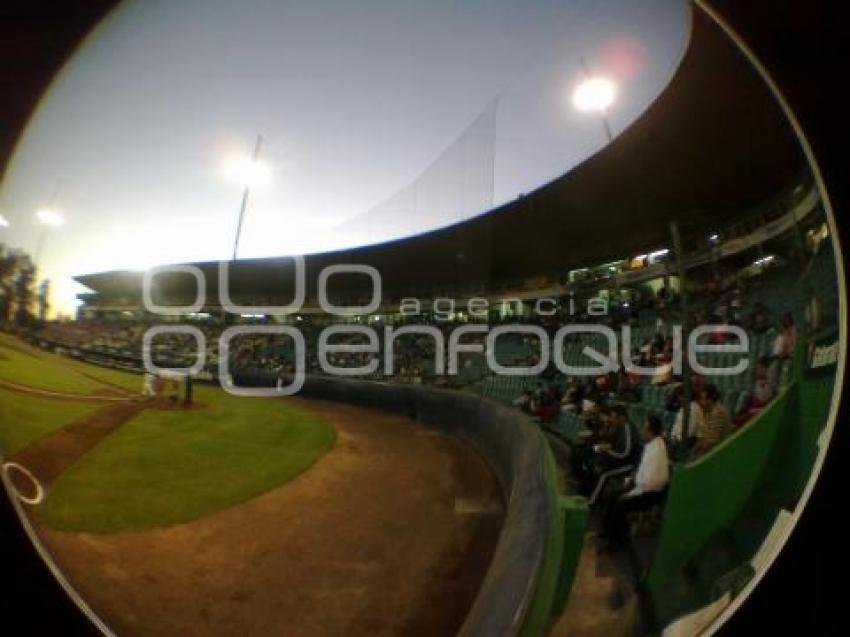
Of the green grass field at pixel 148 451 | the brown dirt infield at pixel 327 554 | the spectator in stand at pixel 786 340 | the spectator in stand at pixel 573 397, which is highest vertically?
the spectator in stand at pixel 786 340

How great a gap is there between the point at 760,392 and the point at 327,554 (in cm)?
121

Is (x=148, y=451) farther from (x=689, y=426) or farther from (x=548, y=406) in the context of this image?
(x=689, y=426)

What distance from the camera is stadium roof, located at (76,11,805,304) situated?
632 mm

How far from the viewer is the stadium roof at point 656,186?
2.07ft

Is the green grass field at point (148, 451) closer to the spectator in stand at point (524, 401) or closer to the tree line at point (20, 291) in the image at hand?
the tree line at point (20, 291)

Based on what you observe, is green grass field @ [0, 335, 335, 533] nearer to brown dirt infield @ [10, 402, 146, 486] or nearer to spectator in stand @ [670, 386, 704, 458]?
brown dirt infield @ [10, 402, 146, 486]

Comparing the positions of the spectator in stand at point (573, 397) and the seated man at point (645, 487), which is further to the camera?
the spectator in stand at point (573, 397)

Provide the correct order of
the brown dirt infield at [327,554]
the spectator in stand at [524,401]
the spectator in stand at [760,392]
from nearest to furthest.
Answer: the spectator in stand at [760,392] < the brown dirt infield at [327,554] < the spectator in stand at [524,401]

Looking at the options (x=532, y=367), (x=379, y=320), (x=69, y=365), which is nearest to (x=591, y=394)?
(x=532, y=367)

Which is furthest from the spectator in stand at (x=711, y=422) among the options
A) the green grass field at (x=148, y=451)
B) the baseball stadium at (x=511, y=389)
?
the green grass field at (x=148, y=451)

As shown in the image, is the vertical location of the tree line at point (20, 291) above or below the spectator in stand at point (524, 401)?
above

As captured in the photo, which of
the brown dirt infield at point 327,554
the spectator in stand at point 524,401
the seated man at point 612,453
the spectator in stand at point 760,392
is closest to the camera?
the spectator in stand at point 760,392

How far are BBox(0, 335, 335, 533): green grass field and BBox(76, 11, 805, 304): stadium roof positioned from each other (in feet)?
0.75

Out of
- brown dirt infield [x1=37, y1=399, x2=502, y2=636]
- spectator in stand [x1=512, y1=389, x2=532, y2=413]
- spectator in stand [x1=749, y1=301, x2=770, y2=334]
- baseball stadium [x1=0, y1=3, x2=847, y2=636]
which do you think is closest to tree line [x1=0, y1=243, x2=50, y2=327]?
baseball stadium [x1=0, y1=3, x2=847, y2=636]
